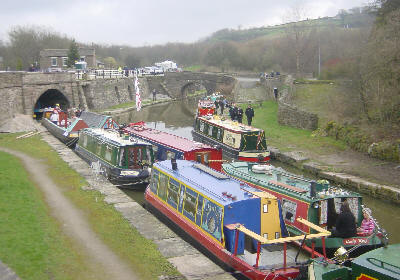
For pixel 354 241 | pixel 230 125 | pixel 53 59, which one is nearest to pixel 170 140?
pixel 230 125

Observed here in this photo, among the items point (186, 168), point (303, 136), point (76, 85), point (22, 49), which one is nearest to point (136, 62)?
point (22, 49)

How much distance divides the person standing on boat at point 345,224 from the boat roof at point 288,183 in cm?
53

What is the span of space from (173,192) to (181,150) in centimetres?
382

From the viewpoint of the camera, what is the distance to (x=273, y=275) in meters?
8.42

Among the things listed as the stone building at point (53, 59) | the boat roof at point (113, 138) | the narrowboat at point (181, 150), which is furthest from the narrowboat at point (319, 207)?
the stone building at point (53, 59)

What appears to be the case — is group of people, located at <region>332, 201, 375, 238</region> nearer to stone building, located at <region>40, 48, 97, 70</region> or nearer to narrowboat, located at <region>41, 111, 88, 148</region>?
narrowboat, located at <region>41, 111, 88, 148</region>

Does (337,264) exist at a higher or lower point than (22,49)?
lower

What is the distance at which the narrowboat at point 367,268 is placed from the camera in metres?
6.80

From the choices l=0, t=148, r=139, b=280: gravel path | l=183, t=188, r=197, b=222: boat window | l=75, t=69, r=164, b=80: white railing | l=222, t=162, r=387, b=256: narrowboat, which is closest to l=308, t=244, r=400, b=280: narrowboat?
l=222, t=162, r=387, b=256: narrowboat

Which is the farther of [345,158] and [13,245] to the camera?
[345,158]

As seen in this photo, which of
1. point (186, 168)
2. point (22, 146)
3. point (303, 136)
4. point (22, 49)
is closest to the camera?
point (186, 168)

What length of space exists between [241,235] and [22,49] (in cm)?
5450

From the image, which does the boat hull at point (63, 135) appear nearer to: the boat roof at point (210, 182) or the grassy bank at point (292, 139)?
the grassy bank at point (292, 139)

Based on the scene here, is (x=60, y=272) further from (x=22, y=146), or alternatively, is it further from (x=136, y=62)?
(x=136, y=62)
